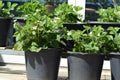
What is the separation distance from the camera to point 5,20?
485 cm

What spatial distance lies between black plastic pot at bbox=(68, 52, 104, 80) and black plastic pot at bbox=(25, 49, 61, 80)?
6.7 inches

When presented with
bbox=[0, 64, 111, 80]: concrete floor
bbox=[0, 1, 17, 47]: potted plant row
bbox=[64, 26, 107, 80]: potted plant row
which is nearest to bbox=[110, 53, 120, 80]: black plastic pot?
bbox=[64, 26, 107, 80]: potted plant row

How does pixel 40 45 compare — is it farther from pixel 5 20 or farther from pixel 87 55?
pixel 5 20

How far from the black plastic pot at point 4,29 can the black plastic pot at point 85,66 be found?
1143 mm

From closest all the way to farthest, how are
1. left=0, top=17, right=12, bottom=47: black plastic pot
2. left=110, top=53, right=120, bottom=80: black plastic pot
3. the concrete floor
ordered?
left=110, top=53, right=120, bottom=80: black plastic pot → the concrete floor → left=0, top=17, right=12, bottom=47: black plastic pot

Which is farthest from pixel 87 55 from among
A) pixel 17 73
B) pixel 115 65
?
pixel 17 73

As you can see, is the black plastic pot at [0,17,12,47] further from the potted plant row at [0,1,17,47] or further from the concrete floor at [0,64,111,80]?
the concrete floor at [0,64,111,80]

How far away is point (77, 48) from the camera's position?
4.14 meters

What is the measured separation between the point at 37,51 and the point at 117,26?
113 cm

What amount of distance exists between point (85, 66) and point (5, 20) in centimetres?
135

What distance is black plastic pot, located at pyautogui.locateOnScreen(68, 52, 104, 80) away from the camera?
4023 millimetres

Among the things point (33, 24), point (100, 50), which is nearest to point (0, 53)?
point (33, 24)

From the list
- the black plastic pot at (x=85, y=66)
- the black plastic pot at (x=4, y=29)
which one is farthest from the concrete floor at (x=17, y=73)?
the black plastic pot at (x=85, y=66)

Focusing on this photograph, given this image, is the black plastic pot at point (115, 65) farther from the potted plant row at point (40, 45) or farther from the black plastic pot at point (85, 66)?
the potted plant row at point (40, 45)
